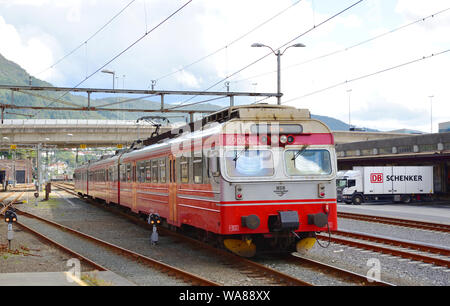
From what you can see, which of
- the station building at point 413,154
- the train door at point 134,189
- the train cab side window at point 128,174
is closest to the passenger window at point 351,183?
the station building at point 413,154

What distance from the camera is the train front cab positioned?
11180mm

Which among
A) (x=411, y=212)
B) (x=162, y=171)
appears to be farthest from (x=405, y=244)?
(x=411, y=212)

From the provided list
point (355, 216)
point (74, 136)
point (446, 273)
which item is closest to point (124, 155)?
point (355, 216)

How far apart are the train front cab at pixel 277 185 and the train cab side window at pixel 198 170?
4.37ft

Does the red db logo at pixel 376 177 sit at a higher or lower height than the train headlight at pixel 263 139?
lower

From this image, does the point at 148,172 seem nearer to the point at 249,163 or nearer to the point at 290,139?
the point at 249,163

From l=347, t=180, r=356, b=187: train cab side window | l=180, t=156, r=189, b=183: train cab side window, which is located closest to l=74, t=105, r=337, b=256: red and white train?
l=180, t=156, r=189, b=183: train cab side window

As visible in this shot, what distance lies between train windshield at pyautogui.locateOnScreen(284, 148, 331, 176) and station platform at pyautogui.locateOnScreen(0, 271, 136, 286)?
4.31m

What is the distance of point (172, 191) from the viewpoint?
14.9m

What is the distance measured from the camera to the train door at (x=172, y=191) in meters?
14.6

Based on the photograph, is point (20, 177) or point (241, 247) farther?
point (20, 177)

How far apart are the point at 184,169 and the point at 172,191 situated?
1.34 m

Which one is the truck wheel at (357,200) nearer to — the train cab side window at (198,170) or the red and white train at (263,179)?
the red and white train at (263,179)

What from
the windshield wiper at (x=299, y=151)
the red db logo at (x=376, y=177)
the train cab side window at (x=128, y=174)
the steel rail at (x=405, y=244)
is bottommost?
the steel rail at (x=405, y=244)
